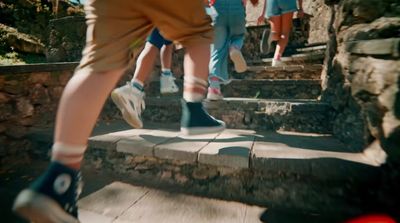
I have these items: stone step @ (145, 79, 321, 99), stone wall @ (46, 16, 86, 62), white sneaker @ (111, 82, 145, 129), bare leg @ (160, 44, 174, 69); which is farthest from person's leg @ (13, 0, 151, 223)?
stone wall @ (46, 16, 86, 62)

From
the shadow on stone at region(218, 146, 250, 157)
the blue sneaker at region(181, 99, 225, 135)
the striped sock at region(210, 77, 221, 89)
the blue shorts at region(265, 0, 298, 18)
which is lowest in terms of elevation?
the shadow on stone at region(218, 146, 250, 157)

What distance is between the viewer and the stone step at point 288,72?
3266 millimetres

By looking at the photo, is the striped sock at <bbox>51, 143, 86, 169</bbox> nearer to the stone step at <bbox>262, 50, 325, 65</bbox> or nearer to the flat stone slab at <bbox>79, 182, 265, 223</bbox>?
the flat stone slab at <bbox>79, 182, 265, 223</bbox>

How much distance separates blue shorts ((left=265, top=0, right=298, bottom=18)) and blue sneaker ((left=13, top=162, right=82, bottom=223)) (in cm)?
337

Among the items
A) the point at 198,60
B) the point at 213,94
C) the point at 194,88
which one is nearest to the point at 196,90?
the point at 194,88

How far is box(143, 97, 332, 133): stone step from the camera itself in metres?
1.90

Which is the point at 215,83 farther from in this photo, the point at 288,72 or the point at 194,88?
the point at 288,72

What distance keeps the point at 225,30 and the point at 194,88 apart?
1.47 metres

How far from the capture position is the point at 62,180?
32.1 inches

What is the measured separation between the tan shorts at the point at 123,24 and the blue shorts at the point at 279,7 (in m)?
2.63

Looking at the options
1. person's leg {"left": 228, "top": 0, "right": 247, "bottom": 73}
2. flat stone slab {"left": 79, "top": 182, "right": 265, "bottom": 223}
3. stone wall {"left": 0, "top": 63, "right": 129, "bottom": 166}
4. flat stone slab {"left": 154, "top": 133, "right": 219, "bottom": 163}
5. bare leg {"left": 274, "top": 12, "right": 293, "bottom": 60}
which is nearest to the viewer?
flat stone slab {"left": 79, "top": 182, "right": 265, "bottom": 223}

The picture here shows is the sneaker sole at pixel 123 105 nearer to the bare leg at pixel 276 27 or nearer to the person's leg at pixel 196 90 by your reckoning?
the person's leg at pixel 196 90

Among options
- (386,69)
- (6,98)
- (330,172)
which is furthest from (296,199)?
(6,98)

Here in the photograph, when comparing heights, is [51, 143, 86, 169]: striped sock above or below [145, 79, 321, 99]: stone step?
below
